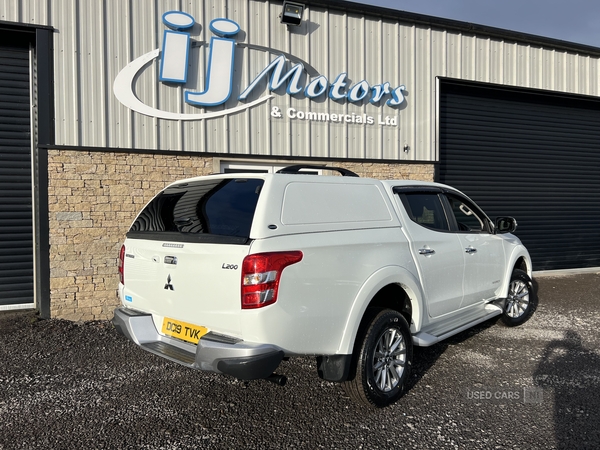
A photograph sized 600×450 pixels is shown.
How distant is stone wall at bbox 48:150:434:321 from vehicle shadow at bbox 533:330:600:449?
5740 millimetres

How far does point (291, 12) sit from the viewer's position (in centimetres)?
790

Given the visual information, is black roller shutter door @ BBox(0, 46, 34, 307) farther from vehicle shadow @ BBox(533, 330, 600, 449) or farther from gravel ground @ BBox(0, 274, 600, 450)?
vehicle shadow @ BBox(533, 330, 600, 449)

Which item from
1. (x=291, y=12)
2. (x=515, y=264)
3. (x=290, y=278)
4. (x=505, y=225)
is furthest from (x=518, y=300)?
(x=291, y=12)

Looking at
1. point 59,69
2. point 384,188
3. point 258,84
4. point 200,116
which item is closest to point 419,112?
point 258,84

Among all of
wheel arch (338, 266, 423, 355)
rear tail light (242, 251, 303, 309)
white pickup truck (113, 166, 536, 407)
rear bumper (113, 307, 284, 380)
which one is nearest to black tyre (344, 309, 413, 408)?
white pickup truck (113, 166, 536, 407)

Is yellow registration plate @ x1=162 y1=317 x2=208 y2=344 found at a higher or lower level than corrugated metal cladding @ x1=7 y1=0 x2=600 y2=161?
lower

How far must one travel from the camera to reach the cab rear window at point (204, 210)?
3303 millimetres

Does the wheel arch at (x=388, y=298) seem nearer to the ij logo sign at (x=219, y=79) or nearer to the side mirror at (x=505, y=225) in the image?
the side mirror at (x=505, y=225)

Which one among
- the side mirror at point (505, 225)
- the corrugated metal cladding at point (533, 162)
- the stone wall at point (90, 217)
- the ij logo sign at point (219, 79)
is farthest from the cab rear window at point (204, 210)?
the corrugated metal cladding at point (533, 162)

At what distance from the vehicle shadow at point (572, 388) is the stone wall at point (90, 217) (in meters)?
5.74

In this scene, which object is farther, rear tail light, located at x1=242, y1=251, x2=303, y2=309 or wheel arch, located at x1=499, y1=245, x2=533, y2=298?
wheel arch, located at x1=499, y1=245, x2=533, y2=298

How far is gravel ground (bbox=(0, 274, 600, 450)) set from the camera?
335cm

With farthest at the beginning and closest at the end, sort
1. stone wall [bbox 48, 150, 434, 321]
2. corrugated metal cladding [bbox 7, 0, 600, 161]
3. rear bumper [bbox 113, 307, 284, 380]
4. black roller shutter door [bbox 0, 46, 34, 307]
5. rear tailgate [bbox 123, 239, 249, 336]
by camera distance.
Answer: black roller shutter door [bbox 0, 46, 34, 307] < corrugated metal cladding [bbox 7, 0, 600, 161] < stone wall [bbox 48, 150, 434, 321] < rear tailgate [bbox 123, 239, 249, 336] < rear bumper [bbox 113, 307, 284, 380]

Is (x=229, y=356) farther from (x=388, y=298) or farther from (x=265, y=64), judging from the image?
(x=265, y=64)
